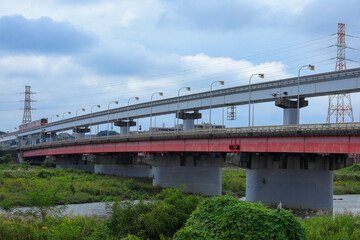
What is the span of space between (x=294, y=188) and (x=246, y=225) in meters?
31.8

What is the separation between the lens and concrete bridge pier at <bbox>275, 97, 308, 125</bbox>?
46.5m

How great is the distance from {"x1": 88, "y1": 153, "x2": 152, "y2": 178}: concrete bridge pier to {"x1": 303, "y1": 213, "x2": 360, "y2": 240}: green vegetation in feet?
194

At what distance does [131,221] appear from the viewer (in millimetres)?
18797

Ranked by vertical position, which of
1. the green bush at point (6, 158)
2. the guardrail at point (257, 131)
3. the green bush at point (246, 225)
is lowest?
the green bush at point (6, 158)

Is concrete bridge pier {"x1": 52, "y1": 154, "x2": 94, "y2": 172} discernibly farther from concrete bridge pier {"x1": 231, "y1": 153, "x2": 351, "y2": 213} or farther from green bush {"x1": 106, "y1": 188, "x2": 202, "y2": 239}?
green bush {"x1": 106, "y1": 188, "x2": 202, "y2": 239}

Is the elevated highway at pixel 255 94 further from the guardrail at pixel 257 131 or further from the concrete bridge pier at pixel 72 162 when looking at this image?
the concrete bridge pier at pixel 72 162

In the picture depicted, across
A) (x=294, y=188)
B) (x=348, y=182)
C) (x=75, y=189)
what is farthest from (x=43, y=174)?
(x=348, y=182)

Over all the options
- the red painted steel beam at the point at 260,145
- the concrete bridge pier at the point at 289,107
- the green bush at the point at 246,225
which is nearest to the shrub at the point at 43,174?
the red painted steel beam at the point at 260,145

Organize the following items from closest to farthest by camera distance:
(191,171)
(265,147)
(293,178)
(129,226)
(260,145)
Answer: (129,226)
(265,147)
(260,145)
(293,178)
(191,171)

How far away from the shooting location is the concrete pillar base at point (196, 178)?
192 ft

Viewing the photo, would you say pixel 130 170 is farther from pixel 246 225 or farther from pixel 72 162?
pixel 246 225

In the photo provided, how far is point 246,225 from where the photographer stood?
12.2 meters

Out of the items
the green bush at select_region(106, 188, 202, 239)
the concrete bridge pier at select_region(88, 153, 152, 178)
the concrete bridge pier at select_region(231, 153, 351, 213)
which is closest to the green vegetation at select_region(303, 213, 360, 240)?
the green bush at select_region(106, 188, 202, 239)

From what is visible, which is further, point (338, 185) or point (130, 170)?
point (130, 170)
